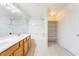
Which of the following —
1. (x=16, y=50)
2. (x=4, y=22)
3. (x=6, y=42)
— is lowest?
(x=16, y=50)

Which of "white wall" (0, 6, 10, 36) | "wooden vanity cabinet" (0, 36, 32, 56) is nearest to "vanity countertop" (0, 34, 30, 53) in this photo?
"wooden vanity cabinet" (0, 36, 32, 56)

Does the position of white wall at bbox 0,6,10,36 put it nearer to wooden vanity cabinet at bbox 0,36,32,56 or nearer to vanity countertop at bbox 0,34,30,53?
vanity countertop at bbox 0,34,30,53

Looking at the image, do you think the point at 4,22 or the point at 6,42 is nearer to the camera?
the point at 6,42

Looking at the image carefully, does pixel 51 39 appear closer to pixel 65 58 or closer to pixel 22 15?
pixel 22 15

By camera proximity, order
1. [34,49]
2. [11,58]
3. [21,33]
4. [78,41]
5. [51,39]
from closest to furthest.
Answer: [11,58] < [78,41] < [21,33] < [34,49] < [51,39]

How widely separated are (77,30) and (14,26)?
1978 mm

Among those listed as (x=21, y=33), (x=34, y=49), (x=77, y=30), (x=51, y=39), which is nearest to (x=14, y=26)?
(x=21, y=33)

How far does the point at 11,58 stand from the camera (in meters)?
1.16

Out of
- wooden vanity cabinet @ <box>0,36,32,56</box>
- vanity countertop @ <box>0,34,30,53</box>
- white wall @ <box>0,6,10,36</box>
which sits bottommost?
wooden vanity cabinet @ <box>0,36,32,56</box>

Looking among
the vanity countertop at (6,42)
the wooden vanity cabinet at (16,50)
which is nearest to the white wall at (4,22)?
the vanity countertop at (6,42)

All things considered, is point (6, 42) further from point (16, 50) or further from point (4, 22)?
point (4, 22)

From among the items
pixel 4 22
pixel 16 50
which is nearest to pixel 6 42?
pixel 16 50

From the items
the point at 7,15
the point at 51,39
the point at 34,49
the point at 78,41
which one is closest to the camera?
the point at 7,15

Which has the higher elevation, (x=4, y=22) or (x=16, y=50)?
(x=4, y=22)
